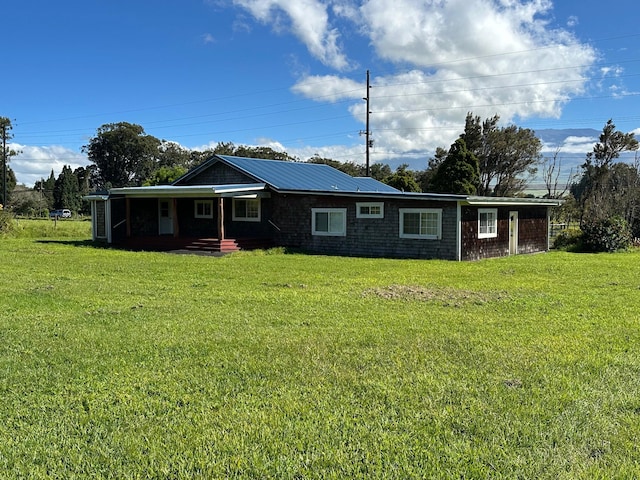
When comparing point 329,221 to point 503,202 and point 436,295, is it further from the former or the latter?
point 436,295

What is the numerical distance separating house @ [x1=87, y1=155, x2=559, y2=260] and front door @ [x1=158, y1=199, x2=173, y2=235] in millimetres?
47

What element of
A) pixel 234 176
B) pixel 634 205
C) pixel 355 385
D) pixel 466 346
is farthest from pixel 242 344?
pixel 634 205

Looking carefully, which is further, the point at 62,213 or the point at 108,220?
the point at 62,213

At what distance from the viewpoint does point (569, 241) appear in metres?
23.3

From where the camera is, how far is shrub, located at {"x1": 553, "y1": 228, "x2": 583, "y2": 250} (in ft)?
74.4

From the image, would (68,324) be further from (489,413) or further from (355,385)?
(489,413)

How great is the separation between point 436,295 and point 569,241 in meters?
16.1

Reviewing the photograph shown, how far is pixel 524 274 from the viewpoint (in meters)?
13.3

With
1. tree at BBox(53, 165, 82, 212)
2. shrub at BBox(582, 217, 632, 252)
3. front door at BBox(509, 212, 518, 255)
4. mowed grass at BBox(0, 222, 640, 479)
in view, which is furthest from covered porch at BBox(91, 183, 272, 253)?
tree at BBox(53, 165, 82, 212)

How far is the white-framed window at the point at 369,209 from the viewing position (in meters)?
19.4

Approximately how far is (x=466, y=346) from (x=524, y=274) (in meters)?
8.05

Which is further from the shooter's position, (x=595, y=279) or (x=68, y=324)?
(x=595, y=279)

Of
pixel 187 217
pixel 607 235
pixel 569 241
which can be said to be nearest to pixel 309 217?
pixel 187 217

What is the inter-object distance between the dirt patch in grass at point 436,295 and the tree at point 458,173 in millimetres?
27736
